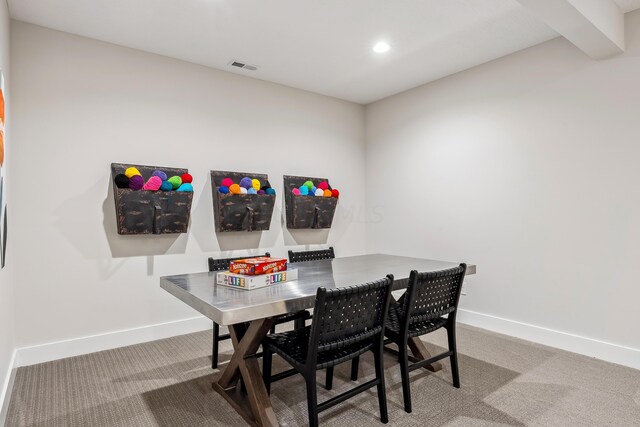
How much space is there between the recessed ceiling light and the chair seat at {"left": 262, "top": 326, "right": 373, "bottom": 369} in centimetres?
242

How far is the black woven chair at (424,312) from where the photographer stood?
211cm

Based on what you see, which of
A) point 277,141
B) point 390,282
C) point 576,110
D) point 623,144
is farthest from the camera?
point 277,141

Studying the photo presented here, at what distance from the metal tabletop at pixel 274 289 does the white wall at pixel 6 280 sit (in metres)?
0.96

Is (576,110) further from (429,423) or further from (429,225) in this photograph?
(429,423)

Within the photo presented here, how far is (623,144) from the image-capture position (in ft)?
9.03

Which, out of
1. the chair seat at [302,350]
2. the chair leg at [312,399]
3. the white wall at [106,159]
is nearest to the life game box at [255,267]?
the chair seat at [302,350]

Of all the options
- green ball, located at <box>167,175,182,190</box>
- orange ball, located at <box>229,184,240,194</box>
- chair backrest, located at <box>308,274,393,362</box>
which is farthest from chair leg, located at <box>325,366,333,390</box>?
green ball, located at <box>167,175,182,190</box>

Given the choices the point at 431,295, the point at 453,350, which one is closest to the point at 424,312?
the point at 431,295

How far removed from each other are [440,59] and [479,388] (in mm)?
2794

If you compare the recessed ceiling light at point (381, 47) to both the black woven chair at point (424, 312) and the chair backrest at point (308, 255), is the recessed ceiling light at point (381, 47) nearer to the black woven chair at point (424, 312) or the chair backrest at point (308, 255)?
the chair backrest at point (308, 255)

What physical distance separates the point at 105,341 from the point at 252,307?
2150mm

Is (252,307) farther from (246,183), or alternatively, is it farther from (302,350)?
(246,183)

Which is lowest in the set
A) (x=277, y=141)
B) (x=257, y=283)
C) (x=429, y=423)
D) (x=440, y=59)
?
(x=429, y=423)

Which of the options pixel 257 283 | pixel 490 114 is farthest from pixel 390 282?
pixel 490 114
